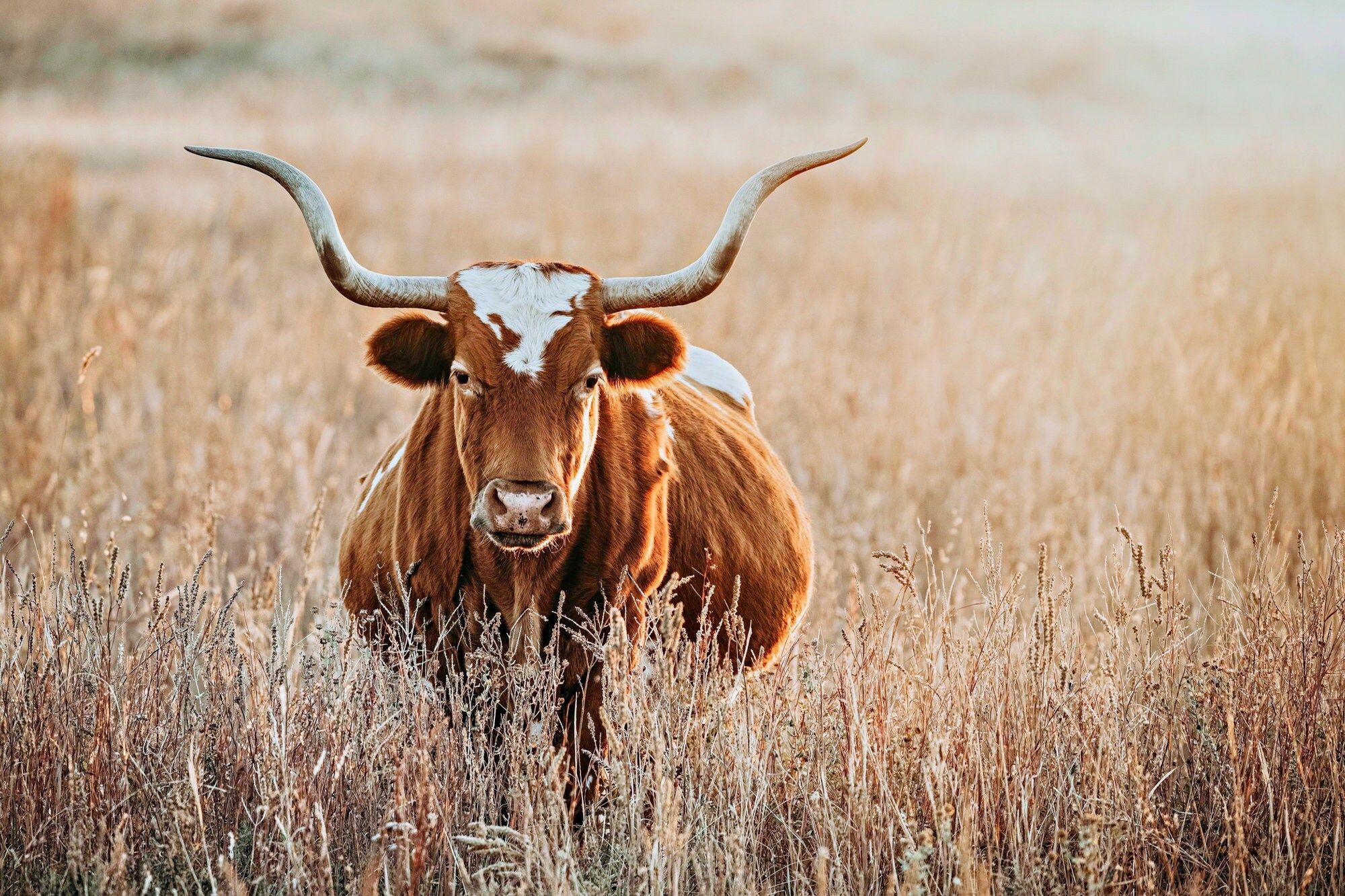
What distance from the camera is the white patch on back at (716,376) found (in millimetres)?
5805

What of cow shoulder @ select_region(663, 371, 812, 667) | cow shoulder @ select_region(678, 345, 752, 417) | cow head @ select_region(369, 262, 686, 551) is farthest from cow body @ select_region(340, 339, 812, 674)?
cow shoulder @ select_region(678, 345, 752, 417)

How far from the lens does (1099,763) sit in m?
3.41

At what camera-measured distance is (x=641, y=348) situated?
4.12 m

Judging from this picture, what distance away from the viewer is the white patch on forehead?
384 centimetres

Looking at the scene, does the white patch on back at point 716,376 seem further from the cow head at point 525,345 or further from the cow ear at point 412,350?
the cow ear at point 412,350

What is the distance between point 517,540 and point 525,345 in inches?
25.4

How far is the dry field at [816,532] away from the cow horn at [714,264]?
1.04 metres

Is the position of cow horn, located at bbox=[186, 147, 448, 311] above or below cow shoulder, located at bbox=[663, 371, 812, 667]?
above

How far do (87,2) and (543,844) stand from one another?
45.0 m

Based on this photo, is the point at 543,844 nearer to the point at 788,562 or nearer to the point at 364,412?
the point at 788,562

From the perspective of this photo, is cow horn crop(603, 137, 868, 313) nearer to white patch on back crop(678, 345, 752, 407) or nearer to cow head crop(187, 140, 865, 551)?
cow head crop(187, 140, 865, 551)

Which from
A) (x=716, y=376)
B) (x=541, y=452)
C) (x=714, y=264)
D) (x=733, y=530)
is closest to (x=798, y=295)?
(x=716, y=376)

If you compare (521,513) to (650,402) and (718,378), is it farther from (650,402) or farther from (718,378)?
(718,378)

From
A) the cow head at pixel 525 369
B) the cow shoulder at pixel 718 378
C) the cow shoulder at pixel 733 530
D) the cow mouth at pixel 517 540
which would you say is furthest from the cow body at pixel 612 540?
the cow shoulder at pixel 718 378
